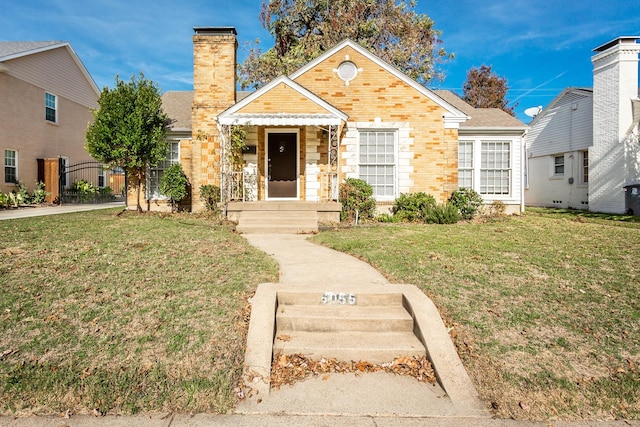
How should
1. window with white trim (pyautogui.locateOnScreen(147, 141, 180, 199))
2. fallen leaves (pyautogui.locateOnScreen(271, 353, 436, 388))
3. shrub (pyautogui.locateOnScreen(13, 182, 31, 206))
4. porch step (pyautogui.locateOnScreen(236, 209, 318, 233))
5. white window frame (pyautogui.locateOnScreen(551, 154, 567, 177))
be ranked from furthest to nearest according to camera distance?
white window frame (pyautogui.locateOnScreen(551, 154, 567, 177))
shrub (pyautogui.locateOnScreen(13, 182, 31, 206))
window with white trim (pyautogui.locateOnScreen(147, 141, 180, 199))
porch step (pyautogui.locateOnScreen(236, 209, 318, 233))
fallen leaves (pyautogui.locateOnScreen(271, 353, 436, 388))

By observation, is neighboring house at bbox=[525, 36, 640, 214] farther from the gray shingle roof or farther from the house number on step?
the gray shingle roof

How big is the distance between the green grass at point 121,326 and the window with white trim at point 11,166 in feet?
42.3

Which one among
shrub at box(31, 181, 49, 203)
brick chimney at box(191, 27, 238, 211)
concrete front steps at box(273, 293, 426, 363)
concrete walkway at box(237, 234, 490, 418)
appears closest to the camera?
concrete walkway at box(237, 234, 490, 418)

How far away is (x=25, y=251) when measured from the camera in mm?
6184

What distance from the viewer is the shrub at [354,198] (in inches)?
481

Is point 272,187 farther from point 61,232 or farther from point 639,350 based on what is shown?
point 639,350

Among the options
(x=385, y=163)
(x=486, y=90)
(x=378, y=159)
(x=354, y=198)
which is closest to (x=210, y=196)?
(x=354, y=198)

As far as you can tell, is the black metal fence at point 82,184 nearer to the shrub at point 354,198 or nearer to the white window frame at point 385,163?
the shrub at point 354,198

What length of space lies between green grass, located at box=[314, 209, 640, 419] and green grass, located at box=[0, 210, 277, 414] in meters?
2.33

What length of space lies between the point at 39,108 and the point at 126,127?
1055 centimetres

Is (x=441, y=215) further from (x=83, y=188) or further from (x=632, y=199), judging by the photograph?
(x=83, y=188)

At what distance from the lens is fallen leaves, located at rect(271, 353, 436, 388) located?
11.8 ft

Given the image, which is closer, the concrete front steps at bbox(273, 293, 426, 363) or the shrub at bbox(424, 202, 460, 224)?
the concrete front steps at bbox(273, 293, 426, 363)

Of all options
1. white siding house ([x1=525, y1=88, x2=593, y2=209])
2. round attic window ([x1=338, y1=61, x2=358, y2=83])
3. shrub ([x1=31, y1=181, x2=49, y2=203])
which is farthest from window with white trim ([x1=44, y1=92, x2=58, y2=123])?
white siding house ([x1=525, y1=88, x2=593, y2=209])
